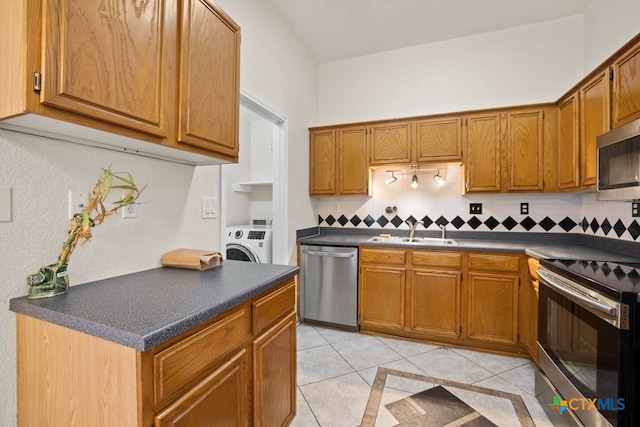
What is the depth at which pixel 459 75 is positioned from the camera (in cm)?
316

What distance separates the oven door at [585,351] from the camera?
1189 mm

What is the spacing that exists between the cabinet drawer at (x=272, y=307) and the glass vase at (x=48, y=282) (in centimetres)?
68

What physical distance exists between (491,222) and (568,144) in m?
0.93

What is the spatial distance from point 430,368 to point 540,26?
3332 millimetres

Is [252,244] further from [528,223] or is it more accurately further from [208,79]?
[528,223]

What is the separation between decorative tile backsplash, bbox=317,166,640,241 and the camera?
2.62 meters

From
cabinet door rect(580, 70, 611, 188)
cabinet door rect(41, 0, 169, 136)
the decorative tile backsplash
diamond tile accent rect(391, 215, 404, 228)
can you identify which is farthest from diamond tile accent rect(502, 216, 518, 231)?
cabinet door rect(41, 0, 169, 136)

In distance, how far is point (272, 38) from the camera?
263 cm

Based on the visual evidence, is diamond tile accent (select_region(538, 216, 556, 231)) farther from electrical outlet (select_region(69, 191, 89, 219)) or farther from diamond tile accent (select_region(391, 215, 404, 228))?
electrical outlet (select_region(69, 191, 89, 219))

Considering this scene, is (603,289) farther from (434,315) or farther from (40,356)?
(40,356)

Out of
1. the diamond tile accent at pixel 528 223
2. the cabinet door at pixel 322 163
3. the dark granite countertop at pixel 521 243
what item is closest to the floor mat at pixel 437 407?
the dark granite countertop at pixel 521 243

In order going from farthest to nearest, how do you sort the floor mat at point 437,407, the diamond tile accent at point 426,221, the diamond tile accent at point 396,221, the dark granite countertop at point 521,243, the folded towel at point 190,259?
1. the diamond tile accent at point 396,221
2. the diamond tile accent at point 426,221
3. the dark granite countertop at point 521,243
4. the floor mat at point 437,407
5. the folded towel at point 190,259

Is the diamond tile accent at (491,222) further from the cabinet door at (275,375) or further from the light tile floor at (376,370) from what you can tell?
the cabinet door at (275,375)

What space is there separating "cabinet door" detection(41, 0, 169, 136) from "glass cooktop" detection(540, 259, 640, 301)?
194cm
